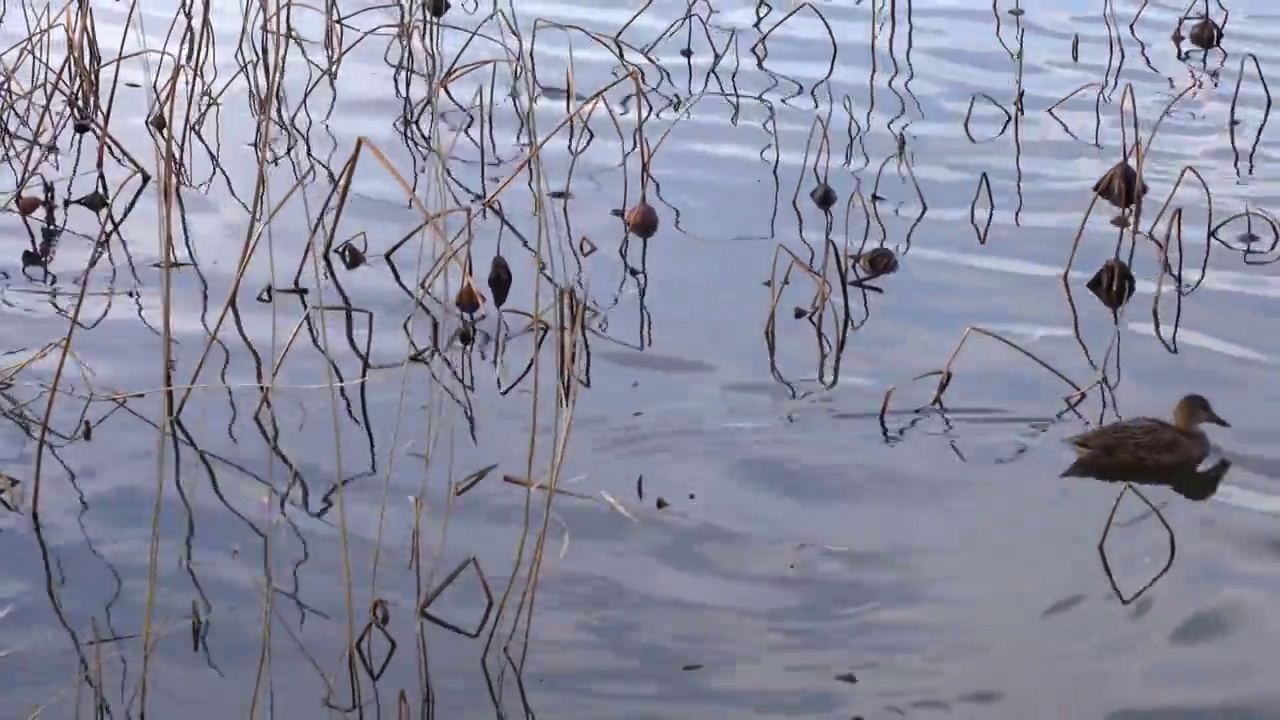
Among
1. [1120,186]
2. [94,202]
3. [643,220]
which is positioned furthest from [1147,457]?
[94,202]

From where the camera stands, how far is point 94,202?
5383 mm

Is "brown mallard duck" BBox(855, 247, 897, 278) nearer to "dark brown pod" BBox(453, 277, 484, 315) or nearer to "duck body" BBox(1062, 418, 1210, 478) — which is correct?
"dark brown pod" BBox(453, 277, 484, 315)

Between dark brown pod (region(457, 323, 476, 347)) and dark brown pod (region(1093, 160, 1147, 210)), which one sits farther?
dark brown pod (region(1093, 160, 1147, 210))

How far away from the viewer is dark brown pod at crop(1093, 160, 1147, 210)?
500 cm

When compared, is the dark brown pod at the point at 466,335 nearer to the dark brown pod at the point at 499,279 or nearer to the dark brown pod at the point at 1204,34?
the dark brown pod at the point at 499,279

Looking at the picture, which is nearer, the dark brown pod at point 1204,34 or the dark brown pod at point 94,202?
the dark brown pod at point 94,202

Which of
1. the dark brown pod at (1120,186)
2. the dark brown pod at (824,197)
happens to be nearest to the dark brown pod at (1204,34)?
the dark brown pod at (1120,186)

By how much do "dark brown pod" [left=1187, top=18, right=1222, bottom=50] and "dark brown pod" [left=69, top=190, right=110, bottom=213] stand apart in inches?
166

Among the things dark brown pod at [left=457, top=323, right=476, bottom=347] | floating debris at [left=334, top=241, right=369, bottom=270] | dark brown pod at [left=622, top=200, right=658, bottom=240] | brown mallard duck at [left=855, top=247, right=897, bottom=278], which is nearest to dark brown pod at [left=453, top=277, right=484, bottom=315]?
dark brown pod at [left=457, top=323, right=476, bottom=347]

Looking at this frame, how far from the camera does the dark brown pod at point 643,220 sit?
5039 mm

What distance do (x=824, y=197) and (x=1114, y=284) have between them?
3.25ft

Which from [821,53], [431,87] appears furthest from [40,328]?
[821,53]

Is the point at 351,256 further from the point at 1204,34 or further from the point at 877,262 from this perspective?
the point at 1204,34

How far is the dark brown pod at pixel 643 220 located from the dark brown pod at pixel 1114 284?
1.20 metres
